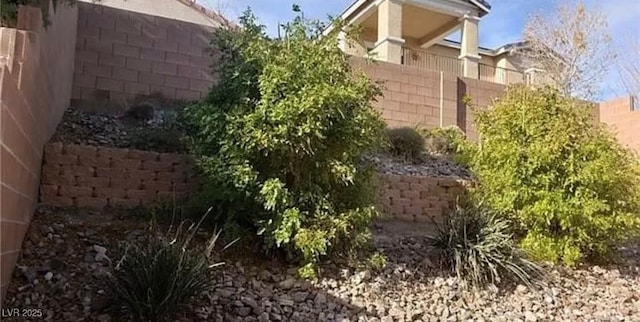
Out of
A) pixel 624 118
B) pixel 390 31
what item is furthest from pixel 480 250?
pixel 390 31

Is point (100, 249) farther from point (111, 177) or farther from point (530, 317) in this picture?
point (530, 317)

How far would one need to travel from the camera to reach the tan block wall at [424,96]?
13078mm

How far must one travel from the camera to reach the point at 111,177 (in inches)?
298

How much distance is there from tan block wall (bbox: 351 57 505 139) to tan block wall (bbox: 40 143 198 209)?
5928mm

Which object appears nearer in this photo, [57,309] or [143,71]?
[57,309]

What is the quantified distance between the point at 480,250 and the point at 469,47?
12.2 meters

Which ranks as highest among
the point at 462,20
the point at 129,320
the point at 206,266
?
the point at 462,20

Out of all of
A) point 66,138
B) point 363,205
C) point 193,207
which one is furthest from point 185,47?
point 363,205

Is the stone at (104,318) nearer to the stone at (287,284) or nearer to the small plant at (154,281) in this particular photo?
the small plant at (154,281)

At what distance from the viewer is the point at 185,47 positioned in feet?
38.0

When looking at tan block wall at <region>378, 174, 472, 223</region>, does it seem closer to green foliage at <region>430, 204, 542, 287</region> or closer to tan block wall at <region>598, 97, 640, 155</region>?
green foliage at <region>430, 204, 542, 287</region>

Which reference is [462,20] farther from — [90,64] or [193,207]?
[193,207]

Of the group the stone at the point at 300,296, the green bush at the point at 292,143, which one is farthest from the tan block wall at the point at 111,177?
the stone at the point at 300,296

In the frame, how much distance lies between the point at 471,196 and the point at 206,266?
16.3 ft
